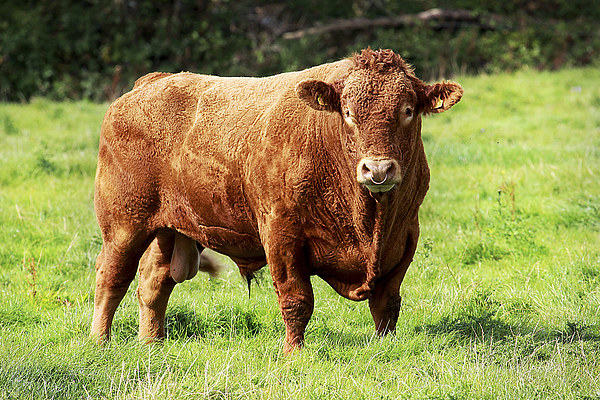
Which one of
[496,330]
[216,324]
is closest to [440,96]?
[496,330]

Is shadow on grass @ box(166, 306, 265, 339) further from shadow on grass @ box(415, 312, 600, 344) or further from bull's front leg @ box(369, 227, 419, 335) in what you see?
shadow on grass @ box(415, 312, 600, 344)

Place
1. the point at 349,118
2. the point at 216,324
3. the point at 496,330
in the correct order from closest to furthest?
the point at 349,118
the point at 496,330
the point at 216,324

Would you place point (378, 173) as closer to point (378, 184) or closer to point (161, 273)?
point (378, 184)

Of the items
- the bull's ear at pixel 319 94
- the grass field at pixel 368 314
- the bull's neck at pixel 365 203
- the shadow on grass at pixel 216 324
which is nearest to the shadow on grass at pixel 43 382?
the grass field at pixel 368 314

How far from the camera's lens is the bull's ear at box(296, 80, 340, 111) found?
4031 millimetres

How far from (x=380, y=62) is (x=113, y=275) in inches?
101

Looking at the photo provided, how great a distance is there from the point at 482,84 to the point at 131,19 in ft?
27.0

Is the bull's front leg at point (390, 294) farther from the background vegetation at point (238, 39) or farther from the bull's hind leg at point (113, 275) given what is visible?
the background vegetation at point (238, 39)

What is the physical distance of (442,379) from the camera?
4156 mm

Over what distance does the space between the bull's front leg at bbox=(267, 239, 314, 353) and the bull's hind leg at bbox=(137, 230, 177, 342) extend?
1237 mm

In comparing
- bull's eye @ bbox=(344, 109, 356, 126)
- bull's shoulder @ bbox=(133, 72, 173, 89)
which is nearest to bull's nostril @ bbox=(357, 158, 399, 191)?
bull's eye @ bbox=(344, 109, 356, 126)

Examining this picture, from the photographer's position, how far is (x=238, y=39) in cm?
1806

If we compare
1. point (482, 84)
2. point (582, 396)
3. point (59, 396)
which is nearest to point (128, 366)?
point (59, 396)

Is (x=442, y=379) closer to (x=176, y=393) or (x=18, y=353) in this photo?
(x=176, y=393)
